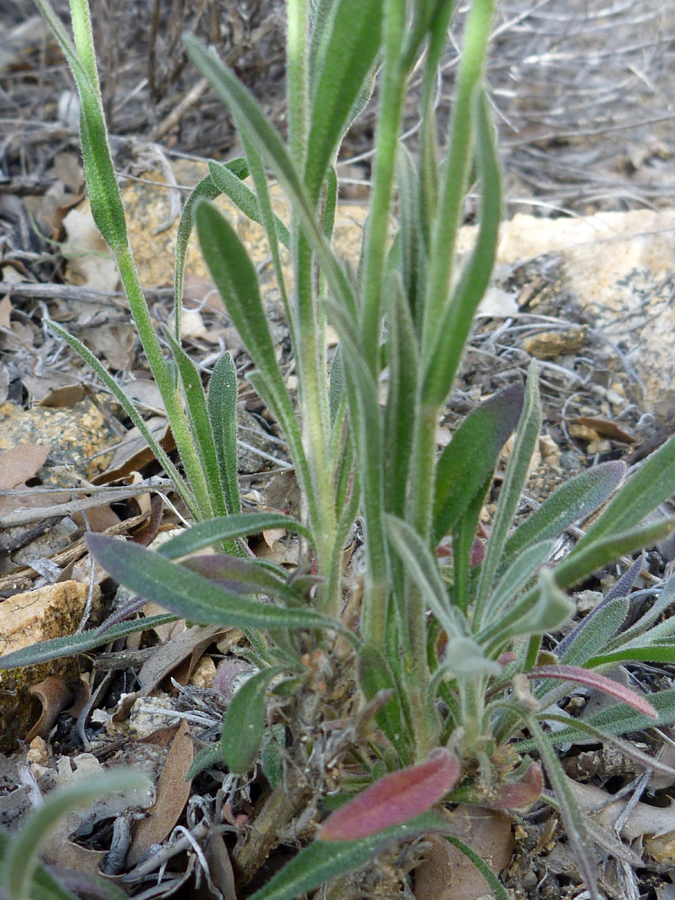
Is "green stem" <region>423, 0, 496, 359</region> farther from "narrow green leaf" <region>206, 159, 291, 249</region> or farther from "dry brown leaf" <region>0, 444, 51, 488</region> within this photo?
"dry brown leaf" <region>0, 444, 51, 488</region>

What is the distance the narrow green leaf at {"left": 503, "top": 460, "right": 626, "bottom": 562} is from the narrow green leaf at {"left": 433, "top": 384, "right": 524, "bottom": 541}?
129 mm


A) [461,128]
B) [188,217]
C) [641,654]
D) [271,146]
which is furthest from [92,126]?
[641,654]

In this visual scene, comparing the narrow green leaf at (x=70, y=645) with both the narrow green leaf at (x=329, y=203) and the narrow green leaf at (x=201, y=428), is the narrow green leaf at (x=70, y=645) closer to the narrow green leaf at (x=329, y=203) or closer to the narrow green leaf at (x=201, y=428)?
the narrow green leaf at (x=201, y=428)

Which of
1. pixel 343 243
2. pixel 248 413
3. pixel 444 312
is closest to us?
pixel 444 312

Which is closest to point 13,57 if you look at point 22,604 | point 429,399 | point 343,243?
point 343,243

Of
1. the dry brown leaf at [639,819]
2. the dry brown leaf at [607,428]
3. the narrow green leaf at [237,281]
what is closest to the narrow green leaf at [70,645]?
the narrow green leaf at [237,281]

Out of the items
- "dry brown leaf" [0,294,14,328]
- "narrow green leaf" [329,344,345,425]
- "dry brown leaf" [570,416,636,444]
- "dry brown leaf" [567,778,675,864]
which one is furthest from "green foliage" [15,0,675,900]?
"dry brown leaf" [0,294,14,328]

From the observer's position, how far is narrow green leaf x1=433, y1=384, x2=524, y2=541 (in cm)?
93

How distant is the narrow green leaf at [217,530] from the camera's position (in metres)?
0.88

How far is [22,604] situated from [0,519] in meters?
0.27

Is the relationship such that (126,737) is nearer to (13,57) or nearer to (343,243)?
(343,243)

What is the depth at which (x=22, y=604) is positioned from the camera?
4.57 ft

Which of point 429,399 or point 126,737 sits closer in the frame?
point 429,399

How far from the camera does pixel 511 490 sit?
1.00 metres
